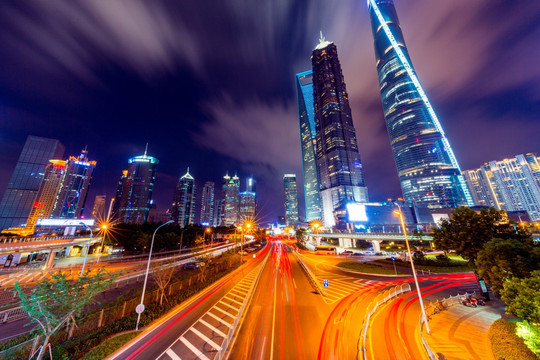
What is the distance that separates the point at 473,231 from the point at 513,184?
217 metres

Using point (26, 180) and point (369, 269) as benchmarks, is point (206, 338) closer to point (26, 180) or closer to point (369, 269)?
point (369, 269)

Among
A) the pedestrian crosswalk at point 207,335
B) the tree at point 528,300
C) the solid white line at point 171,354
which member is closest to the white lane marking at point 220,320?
the pedestrian crosswalk at point 207,335

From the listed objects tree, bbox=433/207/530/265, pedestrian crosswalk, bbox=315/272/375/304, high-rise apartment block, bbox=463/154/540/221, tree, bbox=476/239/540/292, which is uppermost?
high-rise apartment block, bbox=463/154/540/221

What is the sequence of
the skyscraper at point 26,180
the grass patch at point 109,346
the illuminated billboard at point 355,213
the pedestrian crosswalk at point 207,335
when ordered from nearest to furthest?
the grass patch at point 109,346, the pedestrian crosswalk at point 207,335, the illuminated billboard at point 355,213, the skyscraper at point 26,180

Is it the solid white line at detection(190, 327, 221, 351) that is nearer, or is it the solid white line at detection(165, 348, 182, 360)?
the solid white line at detection(165, 348, 182, 360)

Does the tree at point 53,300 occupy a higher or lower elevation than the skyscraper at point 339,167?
lower

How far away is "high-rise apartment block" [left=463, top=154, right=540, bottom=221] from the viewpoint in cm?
14012

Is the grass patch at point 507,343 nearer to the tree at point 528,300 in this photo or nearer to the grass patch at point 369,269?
the tree at point 528,300

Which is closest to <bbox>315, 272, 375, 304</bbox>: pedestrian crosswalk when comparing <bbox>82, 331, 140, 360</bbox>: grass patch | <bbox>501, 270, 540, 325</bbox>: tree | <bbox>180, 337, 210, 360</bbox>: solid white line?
<bbox>501, 270, 540, 325</bbox>: tree

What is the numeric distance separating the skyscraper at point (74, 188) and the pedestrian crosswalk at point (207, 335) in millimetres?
242166

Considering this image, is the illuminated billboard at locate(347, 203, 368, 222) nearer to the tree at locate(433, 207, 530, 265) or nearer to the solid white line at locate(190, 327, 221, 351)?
the tree at locate(433, 207, 530, 265)

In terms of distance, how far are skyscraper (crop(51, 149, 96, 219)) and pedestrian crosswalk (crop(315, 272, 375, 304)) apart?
248656mm

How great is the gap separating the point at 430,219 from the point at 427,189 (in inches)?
1444

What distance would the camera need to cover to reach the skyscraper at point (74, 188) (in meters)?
174
